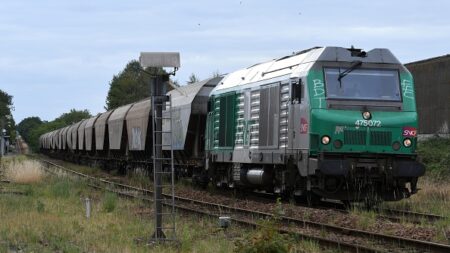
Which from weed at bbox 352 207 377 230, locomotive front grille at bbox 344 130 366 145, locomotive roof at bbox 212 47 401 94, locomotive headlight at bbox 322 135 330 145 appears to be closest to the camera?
weed at bbox 352 207 377 230

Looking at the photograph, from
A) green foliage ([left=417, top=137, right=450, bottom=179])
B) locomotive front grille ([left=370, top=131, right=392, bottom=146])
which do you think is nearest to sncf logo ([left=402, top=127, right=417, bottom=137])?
locomotive front grille ([left=370, top=131, right=392, bottom=146])

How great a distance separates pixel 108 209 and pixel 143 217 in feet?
5.81

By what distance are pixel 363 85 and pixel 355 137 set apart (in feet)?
3.93

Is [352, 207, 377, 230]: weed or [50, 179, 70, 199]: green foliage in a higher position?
[50, 179, 70, 199]: green foliage

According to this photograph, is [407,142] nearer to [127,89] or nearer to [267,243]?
[267,243]

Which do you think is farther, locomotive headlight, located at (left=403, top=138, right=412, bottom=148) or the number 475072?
locomotive headlight, located at (left=403, top=138, right=412, bottom=148)

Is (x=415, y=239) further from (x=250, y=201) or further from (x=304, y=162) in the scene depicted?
(x=250, y=201)

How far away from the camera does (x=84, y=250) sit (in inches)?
387

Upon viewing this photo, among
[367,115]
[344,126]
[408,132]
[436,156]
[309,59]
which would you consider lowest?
[436,156]

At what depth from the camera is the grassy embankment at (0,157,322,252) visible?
32.2ft

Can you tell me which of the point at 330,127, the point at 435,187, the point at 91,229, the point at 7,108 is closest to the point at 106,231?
the point at 91,229

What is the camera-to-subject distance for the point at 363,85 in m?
15.0

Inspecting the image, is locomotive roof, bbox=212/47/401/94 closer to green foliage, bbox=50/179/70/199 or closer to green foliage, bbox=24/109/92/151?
green foliage, bbox=50/179/70/199

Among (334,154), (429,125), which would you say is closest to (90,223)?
(334,154)
